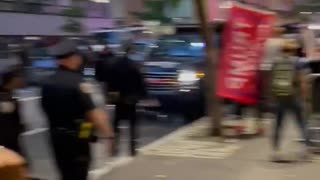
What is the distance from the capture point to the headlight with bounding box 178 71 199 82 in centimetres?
1513

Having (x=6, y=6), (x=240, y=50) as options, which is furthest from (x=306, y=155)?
(x=6, y=6)

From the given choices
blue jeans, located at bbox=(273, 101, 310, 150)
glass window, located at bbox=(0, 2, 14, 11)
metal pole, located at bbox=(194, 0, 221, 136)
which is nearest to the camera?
→ blue jeans, located at bbox=(273, 101, 310, 150)

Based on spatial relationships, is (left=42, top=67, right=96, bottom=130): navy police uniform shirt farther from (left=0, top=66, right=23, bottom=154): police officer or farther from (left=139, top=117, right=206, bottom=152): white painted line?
(left=139, top=117, right=206, bottom=152): white painted line

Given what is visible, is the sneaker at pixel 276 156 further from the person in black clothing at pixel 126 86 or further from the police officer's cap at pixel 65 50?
the police officer's cap at pixel 65 50

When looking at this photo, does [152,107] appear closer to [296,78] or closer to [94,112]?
[296,78]

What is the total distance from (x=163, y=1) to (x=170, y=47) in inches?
208

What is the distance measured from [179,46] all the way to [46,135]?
Result: 857 cm

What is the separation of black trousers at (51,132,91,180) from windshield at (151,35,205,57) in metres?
10.1

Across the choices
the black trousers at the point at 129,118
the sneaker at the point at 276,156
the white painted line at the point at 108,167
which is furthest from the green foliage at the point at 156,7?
the sneaker at the point at 276,156

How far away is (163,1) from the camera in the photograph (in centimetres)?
1166

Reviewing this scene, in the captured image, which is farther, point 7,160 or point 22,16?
point 22,16

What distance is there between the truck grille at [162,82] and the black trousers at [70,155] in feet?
29.8

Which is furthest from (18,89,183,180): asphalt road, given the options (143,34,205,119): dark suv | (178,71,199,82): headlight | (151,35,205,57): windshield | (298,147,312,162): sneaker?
(298,147,312,162): sneaker

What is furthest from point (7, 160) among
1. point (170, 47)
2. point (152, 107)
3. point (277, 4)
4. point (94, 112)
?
point (277, 4)
